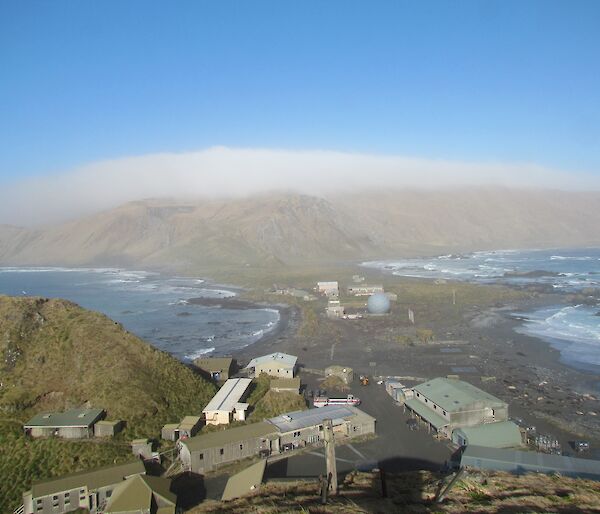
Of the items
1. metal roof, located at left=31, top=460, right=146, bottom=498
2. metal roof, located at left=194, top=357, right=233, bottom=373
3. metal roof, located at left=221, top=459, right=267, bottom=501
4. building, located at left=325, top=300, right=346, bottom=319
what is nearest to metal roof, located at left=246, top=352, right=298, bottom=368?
metal roof, located at left=194, top=357, right=233, bottom=373

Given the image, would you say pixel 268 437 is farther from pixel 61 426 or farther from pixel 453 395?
pixel 453 395

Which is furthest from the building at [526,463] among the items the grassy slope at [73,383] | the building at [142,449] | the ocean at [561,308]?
the ocean at [561,308]

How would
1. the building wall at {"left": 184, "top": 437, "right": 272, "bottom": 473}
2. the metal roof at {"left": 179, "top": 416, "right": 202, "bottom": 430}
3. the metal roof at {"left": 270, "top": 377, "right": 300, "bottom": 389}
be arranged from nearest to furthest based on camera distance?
the building wall at {"left": 184, "top": 437, "right": 272, "bottom": 473} → the metal roof at {"left": 179, "top": 416, "right": 202, "bottom": 430} → the metal roof at {"left": 270, "top": 377, "right": 300, "bottom": 389}

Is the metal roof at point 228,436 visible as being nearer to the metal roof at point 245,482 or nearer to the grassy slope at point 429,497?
the metal roof at point 245,482

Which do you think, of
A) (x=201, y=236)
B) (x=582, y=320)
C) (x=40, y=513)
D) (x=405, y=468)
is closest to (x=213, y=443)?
(x=40, y=513)

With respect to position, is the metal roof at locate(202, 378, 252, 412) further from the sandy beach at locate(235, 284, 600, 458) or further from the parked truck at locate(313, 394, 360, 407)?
the sandy beach at locate(235, 284, 600, 458)

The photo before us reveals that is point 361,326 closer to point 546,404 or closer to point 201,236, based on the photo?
point 546,404
